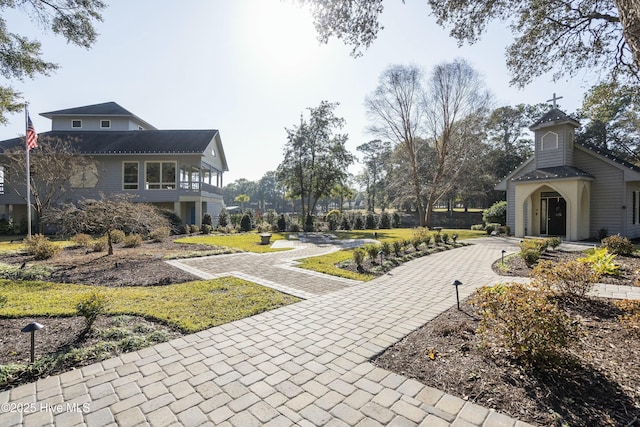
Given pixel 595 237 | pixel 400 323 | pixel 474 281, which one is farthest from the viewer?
pixel 595 237

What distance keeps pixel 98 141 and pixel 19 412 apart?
24463 millimetres

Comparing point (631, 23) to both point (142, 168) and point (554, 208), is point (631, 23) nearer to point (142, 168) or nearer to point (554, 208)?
point (554, 208)

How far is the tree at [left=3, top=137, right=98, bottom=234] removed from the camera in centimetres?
1662

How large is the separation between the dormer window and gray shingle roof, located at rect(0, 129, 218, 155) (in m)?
20.8

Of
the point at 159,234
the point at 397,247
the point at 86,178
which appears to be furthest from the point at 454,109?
the point at 86,178

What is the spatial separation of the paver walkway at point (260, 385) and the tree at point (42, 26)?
28.2 feet

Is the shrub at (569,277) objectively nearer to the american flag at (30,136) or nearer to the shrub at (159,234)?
the shrub at (159,234)

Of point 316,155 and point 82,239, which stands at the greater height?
point 316,155

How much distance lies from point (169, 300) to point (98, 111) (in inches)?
1082

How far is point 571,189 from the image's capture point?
13953 millimetres

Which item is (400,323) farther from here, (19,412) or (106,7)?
(106,7)

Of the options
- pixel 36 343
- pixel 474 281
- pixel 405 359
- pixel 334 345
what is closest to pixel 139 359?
pixel 36 343

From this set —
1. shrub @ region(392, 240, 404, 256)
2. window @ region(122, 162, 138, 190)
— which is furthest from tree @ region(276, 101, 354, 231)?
shrub @ region(392, 240, 404, 256)

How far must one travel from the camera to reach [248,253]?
11242 millimetres
